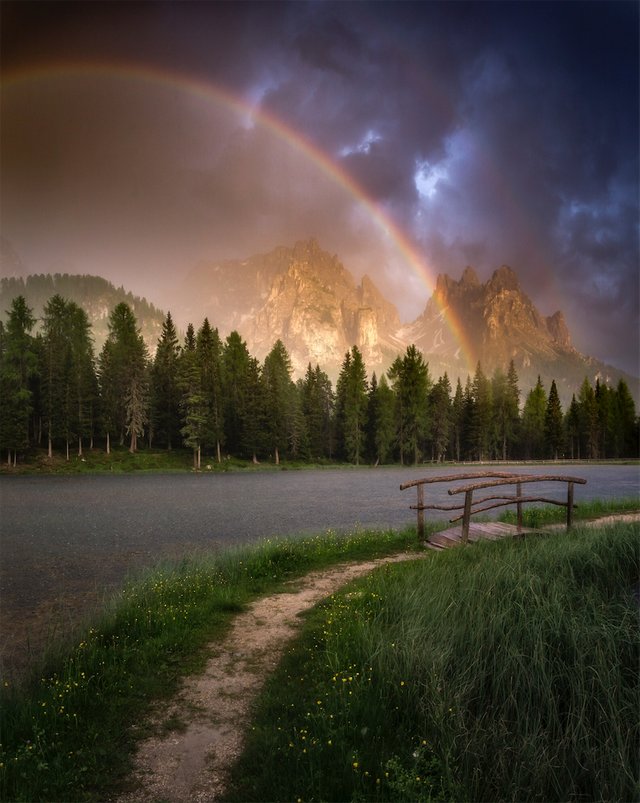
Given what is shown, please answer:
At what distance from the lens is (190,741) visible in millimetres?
4910

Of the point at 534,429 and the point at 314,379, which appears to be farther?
the point at 534,429

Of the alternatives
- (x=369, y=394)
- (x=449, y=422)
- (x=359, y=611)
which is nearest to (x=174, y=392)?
(x=369, y=394)

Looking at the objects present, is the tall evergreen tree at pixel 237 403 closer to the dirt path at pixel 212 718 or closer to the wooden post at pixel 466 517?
the wooden post at pixel 466 517

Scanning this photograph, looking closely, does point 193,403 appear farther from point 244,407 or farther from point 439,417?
point 439,417

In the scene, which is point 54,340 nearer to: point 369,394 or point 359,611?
point 369,394

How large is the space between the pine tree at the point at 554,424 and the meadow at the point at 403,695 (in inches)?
3732

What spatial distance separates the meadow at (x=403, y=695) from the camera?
4.13m

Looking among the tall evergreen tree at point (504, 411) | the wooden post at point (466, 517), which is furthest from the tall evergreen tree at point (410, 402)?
the wooden post at point (466, 517)

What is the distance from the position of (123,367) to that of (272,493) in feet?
137

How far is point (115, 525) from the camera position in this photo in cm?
2233

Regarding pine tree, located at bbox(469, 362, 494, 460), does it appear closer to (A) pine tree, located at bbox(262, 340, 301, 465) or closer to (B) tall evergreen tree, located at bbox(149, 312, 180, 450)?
(A) pine tree, located at bbox(262, 340, 301, 465)

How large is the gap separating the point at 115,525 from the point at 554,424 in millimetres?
91926

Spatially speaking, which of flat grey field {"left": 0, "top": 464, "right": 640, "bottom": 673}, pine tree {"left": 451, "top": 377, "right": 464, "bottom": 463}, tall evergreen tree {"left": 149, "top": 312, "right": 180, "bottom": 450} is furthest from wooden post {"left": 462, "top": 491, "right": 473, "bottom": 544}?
pine tree {"left": 451, "top": 377, "right": 464, "bottom": 463}

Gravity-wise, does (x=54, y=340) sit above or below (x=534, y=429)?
above
